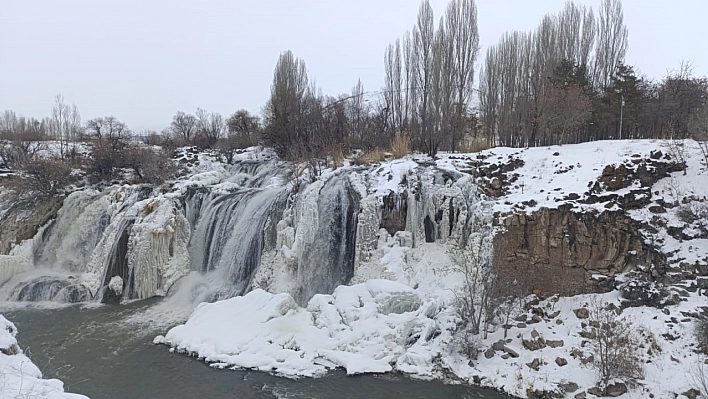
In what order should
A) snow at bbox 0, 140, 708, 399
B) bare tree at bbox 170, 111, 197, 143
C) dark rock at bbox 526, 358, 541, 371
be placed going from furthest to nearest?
1. bare tree at bbox 170, 111, 197, 143
2. snow at bbox 0, 140, 708, 399
3. dark rock at bbox 526, 358, 541, 371

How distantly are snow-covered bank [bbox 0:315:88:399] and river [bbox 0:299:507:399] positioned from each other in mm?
2368

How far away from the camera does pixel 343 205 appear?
14773 millimetres

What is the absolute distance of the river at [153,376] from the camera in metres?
8.98

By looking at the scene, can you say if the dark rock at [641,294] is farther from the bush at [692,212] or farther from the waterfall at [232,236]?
the waterfall at [232,236]

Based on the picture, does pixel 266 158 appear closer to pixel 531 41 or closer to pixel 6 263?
pixel 6 263

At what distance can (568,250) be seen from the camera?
473 inches

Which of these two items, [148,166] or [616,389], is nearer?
[616,389]

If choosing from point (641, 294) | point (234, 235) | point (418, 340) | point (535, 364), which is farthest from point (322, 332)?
point (641, 294)

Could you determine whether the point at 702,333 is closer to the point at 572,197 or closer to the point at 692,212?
the point at 692,212

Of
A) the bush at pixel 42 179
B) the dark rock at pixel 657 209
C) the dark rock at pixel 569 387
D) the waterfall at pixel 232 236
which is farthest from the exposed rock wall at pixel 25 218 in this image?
the dark rock at pixel 657 209

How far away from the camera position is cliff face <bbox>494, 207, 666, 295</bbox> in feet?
37.3

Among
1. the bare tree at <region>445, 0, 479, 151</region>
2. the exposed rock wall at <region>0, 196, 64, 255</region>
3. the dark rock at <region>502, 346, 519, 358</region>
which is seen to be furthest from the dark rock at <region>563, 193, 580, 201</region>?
the exposed rock wall at <region>0, 196, 64, 255</region>

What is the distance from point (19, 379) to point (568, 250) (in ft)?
40.0

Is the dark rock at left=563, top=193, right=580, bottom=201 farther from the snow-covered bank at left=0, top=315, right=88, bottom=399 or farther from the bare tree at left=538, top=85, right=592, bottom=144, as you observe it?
the snow-covered bank at left=0, top=315, right=88, bottom=399
